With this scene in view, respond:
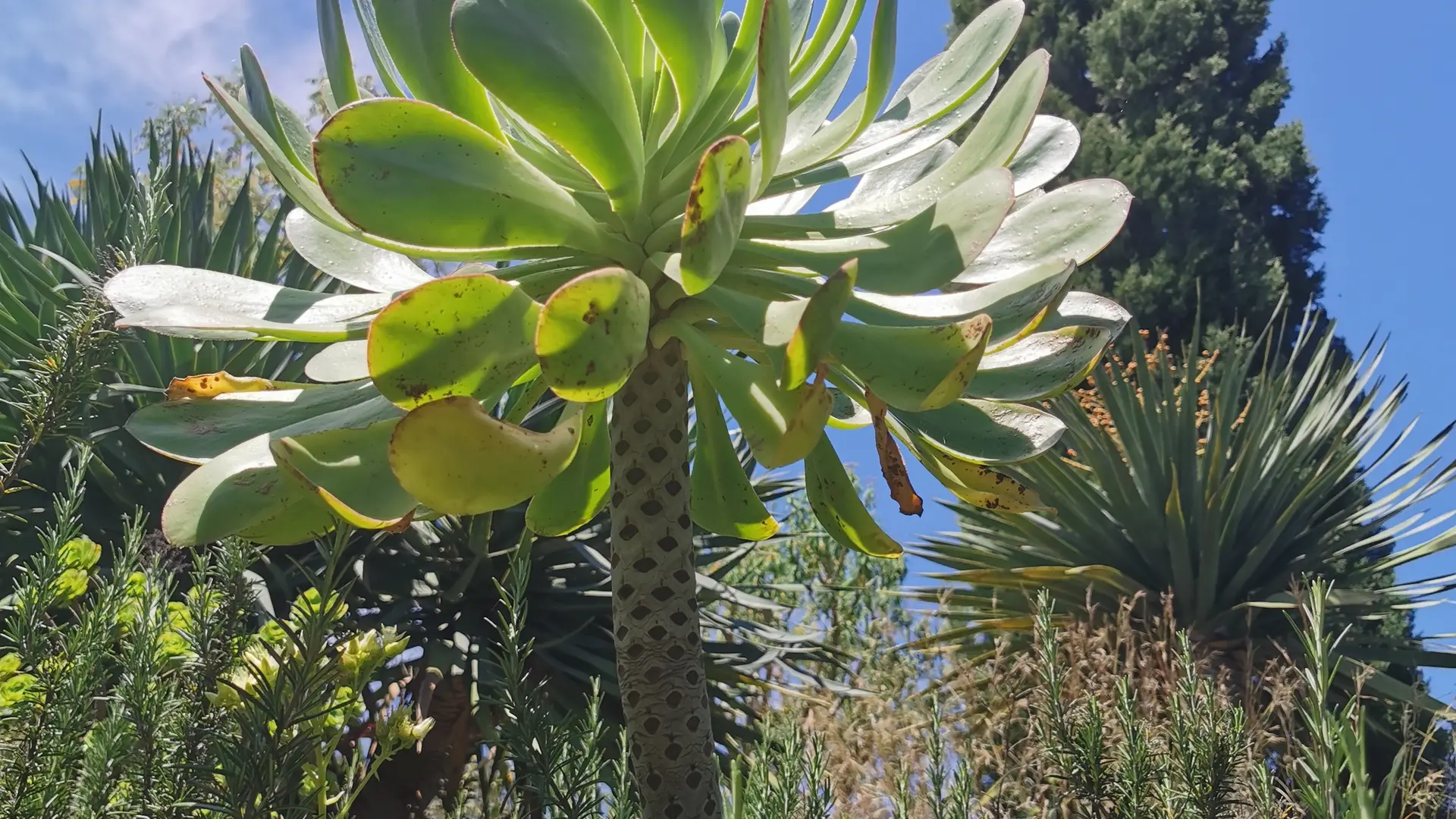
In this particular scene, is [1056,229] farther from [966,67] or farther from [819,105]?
[819,105]

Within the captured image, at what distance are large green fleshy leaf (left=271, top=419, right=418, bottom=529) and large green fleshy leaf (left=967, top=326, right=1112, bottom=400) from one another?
0.68 meters

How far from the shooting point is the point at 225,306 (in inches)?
51.9

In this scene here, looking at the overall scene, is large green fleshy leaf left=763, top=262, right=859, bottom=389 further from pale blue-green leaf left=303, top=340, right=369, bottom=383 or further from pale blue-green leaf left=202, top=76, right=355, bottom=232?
pale blue-green leaf left=202, top=76, right=355, bottom=232

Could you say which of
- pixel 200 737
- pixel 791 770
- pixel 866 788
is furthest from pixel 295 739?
pixel 866 788

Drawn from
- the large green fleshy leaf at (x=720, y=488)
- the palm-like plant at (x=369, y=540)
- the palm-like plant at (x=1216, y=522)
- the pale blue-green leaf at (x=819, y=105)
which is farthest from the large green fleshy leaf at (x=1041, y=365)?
the palm-like plant at (x=1216, y=522)

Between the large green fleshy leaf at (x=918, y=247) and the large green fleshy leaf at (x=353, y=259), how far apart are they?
48 cm

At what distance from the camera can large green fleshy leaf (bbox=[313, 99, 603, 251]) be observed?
3.36 ft

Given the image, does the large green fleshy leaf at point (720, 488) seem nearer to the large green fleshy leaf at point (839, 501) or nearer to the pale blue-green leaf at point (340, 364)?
the large green fleshy leaf at point (839, 501)

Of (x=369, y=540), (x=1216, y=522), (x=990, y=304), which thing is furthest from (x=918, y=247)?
(x=1216, y=522)

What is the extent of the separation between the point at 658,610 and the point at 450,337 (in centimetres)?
32

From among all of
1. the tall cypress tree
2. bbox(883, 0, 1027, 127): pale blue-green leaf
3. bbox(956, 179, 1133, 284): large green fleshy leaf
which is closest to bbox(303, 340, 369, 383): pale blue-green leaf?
bbox(956, 179, 1133, 284): large green fleshy leaf

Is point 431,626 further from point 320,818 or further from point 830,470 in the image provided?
point 830,470

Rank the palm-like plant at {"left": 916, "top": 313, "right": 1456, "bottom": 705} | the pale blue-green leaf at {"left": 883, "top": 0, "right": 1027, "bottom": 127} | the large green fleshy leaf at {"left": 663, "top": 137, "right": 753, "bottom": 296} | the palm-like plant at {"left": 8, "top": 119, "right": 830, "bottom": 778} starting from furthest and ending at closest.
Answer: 1. the palm-like plant at {"left": 916, "top": 313, "right": 1456, "bottom": 705}
2. the palm-like plant at {"left": 8, "top": 119, "right": 830, "bottom": 778}
3. the pale blue-green leaf at {"left": 883, "top": 0, "right": 1027, "bottom": 127}
4. the large green fleshy leaf at {"left": 663, "top": 137, "right": 753, "bottom": 296}

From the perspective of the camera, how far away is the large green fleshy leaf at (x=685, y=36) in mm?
1164
